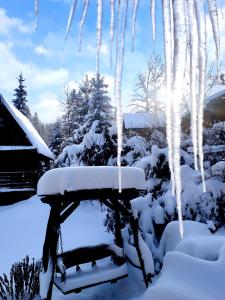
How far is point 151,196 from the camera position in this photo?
8461 mm

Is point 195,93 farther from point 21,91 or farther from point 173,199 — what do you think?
point 21,91

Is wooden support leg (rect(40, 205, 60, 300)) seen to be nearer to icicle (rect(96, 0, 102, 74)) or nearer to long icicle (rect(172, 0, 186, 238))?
icicle (rect(96, 0, 102, 74))

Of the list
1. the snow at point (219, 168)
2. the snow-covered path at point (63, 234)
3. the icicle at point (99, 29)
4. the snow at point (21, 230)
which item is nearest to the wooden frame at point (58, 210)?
the snow-covered path at point (63, 234)

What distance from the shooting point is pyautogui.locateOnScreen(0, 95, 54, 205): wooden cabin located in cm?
1906

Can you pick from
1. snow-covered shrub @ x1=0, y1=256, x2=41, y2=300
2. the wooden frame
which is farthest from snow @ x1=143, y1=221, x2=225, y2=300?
snow-covered shrub @ x1=0, y1=256, x2=41, y2=300

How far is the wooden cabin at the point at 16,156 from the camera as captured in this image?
750 inches

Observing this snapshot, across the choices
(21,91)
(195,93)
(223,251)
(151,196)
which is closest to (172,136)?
(195,93)

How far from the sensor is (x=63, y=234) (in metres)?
12.2

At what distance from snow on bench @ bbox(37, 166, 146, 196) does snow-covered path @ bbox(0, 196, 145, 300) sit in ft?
6.99

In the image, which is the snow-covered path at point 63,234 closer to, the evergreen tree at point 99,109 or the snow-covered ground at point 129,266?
the snow-covered ground at point 129,266

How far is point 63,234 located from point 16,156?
9080 millimetres

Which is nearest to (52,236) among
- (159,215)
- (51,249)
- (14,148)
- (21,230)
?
(51,249)

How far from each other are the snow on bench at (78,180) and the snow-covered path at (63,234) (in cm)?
213

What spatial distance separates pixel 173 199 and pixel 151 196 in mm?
867
